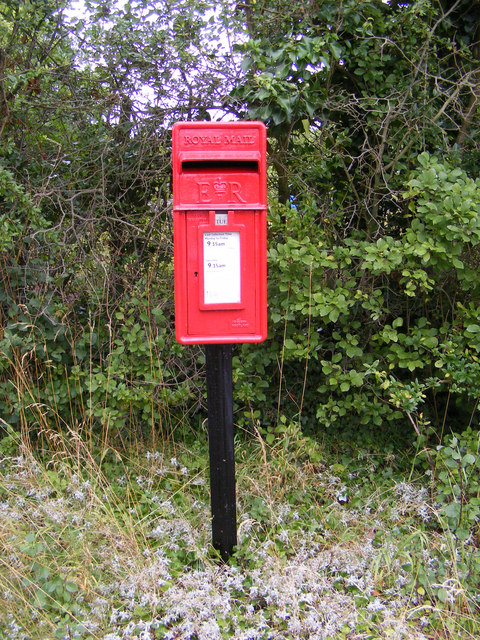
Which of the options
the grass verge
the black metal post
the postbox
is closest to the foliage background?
the grass verge

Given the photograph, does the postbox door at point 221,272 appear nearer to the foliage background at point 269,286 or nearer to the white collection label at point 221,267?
the white collection label at point 221,267

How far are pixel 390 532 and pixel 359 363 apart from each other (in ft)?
3.55

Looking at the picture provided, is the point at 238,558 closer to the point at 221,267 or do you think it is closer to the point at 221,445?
the point at 221,445

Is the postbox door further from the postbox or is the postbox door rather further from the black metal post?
the black metal post

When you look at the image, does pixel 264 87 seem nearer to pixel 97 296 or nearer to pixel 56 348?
pixel 97 296

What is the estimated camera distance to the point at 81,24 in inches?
132

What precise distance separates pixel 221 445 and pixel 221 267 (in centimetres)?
79

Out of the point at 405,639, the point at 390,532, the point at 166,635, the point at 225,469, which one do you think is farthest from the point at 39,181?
the point at 405,639

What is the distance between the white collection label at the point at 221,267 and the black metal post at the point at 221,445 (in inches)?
9.0

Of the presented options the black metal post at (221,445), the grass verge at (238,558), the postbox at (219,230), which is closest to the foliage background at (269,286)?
the grass verge at (238,558)

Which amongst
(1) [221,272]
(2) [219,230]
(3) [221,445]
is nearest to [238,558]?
(3) [221,445]

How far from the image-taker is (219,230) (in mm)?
2137

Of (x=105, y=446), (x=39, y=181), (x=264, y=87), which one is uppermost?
(x=264, y=87)

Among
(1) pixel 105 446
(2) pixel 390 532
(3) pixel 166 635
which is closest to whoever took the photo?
(3) pixel 166 635
